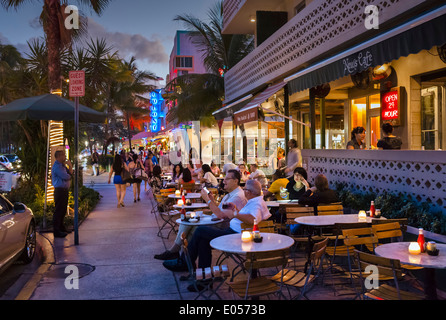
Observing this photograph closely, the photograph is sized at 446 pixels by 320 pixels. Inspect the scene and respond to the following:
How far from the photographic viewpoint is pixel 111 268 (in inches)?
273

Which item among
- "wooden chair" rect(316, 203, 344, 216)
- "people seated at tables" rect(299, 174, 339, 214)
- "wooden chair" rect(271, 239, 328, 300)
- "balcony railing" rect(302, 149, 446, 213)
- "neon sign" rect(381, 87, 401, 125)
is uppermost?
"neon sign" rect(381, 87, 401, 125)

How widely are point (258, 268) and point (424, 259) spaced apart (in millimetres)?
1614

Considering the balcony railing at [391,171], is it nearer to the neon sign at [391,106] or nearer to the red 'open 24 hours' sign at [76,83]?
the neon sign at [391,106]

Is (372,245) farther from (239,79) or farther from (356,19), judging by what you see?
(239,79)

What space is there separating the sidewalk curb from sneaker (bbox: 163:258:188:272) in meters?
1.84

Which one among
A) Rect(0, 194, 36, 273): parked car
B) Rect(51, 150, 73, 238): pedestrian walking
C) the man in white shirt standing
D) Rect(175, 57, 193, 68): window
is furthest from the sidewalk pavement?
Rect(175, 57, 193, 68): window

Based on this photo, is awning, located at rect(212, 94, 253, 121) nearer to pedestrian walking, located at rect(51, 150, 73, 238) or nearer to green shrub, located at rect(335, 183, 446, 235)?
green shrub, located at rect(335, 183, 446, 235)

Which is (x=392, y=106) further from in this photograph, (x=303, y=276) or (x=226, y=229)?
(x=303, y=276)

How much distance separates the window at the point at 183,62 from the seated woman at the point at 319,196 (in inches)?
2149

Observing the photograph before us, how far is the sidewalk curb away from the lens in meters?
5.86

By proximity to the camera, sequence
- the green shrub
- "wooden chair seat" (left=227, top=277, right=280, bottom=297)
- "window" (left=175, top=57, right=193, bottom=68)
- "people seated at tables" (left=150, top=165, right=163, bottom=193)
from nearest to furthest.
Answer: "wooden chair seat" (left=227, top=277, right=280, bottom=297) → the green shrub → "people seated at tables" (left=150, top=165, right=163, bottom=193) → "window" (left=175, top=57, right=193, bottom=68)

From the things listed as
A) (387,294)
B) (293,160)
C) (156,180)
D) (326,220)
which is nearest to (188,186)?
(293,160)

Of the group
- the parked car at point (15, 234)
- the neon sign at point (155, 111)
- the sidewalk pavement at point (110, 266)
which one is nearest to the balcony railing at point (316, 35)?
the sidewalk pavement at point (110, 266)
